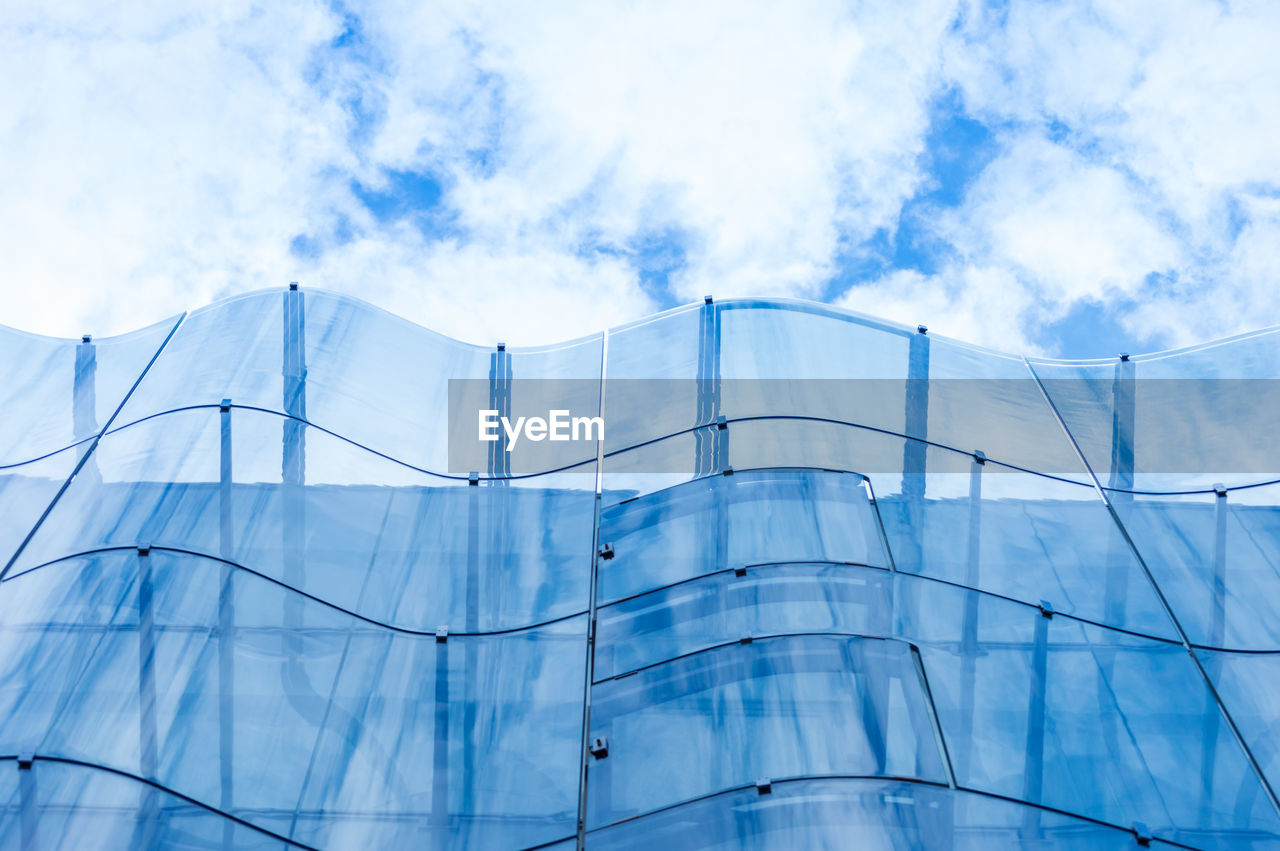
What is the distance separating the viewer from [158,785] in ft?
22.4

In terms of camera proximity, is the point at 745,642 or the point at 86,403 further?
the point at 86,403

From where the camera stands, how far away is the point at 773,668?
7672mm

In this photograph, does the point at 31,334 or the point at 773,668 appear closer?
the point at 773,668

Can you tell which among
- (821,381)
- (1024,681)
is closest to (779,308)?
(821,381)

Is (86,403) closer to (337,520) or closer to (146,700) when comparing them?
(337,520)

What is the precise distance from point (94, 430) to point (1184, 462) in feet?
33.0

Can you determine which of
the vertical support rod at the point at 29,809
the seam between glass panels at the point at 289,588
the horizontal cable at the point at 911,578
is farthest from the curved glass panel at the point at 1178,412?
the vertical support rod at the point at 29,809

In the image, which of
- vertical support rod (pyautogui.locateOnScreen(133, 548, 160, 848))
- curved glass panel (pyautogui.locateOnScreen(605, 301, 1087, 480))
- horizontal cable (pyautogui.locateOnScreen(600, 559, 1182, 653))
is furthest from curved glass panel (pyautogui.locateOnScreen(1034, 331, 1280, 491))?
vertical support rod (pyautogui.locateOnScreen(133, 548, 160, 848))

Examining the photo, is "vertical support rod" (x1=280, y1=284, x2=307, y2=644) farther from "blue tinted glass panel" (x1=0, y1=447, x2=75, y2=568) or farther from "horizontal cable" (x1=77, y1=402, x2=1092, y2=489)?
"blue tinted glass panel" (x1=0, y1=447, x2=75, y2=568)

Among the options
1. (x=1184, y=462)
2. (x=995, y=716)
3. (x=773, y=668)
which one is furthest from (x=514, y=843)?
(x=1184, y=462)

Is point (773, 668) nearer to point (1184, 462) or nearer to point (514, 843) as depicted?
point (514, 843)

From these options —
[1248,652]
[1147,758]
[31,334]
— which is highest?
[31,334]

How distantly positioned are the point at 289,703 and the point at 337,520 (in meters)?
2.15

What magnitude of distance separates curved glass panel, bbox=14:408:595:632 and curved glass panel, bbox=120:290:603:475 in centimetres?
29
